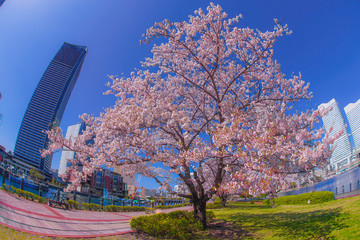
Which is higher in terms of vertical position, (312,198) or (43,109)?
(43,109)

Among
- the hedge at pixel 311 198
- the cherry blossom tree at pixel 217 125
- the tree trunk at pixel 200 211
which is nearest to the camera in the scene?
the cherry blossom tree at pixel 217 125

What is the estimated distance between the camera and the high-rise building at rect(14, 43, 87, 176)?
6856 centimetres

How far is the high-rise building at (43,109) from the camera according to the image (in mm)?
68562

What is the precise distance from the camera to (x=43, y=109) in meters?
69.1

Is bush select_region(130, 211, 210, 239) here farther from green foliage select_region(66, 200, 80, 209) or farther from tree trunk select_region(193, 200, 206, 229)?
green foliage select_region(66, 200, 80, 209)

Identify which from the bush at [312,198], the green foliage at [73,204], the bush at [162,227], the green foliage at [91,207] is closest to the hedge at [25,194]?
the green foliage at [73,204]

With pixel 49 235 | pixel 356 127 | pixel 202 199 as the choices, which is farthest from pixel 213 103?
pixel 356 127

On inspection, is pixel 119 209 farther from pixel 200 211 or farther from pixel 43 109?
pixel 43 109

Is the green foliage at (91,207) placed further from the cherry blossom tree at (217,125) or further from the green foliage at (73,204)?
the cherry blossom tree at (217,125)

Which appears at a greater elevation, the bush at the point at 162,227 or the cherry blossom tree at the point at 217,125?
the cherry blossom tree at the point at 217,125

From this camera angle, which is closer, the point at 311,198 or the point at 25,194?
the point at 25,194

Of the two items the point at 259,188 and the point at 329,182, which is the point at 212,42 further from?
the point at 329,182

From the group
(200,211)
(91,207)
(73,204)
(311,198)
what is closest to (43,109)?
(91,207)

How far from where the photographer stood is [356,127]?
63.0 meters
